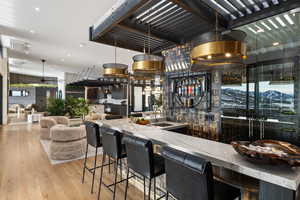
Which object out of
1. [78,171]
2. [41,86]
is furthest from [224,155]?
[41,86]

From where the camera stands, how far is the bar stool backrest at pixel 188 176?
1.01 metres

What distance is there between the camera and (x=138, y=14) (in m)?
2.30

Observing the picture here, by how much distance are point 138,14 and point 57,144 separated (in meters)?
3.38

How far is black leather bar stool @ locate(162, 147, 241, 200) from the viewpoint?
101 cm

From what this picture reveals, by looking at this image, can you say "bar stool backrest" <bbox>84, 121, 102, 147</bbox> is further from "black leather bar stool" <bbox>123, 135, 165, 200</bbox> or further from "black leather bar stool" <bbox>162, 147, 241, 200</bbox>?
"black leather bar stool" <bbox>162, 147, 241, 200</bbox>

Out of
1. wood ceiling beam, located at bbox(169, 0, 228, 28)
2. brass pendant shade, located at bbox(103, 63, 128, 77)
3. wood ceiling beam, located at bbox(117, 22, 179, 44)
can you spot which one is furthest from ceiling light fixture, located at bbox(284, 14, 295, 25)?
brass pendant shade, located at bbox(103, 63, 128, 77)

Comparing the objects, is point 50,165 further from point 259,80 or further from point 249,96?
point 259,80

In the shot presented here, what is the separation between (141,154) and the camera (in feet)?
5.12

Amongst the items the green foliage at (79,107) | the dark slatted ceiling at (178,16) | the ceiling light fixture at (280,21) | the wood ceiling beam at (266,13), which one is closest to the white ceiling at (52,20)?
the dark slatted ceiling at (178,16)

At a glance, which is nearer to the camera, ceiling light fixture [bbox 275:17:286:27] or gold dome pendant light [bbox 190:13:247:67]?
gold dome pendant light [bbox 190:13:247:67]

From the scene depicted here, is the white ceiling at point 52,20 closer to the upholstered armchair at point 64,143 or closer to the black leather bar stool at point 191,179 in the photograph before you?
the upholstered armchair at point 64,143

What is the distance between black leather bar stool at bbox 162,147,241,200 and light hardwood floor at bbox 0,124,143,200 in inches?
54.7

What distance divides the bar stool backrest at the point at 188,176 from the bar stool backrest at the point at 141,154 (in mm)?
276

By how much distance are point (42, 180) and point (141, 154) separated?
92.6 inches
